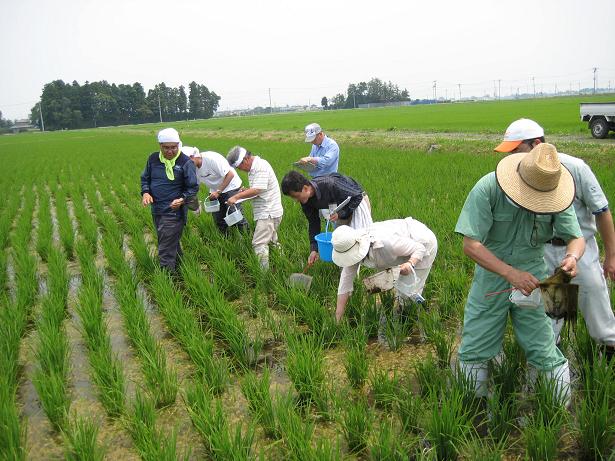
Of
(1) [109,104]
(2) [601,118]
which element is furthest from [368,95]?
(2) [601,118]

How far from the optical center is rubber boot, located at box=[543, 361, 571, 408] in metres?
1.90

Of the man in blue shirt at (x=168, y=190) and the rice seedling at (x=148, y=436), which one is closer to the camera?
the rice seedling at (x=148, y=436)

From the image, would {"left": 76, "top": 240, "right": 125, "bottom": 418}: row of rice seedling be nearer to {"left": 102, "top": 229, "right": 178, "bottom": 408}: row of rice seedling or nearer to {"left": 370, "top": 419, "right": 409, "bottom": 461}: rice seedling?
{"left": 102, "top": 229, "right": 178, "bottom": 408}: row of rice seedling

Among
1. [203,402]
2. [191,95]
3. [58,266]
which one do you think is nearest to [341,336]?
[203,402]

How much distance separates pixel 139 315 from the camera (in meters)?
3.10

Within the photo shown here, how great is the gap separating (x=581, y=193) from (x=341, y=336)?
4.83 feet

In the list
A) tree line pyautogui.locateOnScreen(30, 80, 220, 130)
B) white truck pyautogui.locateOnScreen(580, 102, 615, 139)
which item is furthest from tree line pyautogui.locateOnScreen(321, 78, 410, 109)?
white truck pyautogui.locateOnScreen(580, 102, 615, 139)

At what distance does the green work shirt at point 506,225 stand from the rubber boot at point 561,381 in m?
0.45

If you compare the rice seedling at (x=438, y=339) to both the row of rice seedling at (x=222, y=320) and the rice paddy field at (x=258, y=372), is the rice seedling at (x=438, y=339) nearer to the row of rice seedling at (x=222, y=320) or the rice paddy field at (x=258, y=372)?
the rice paddy field at (x=258, y=372)

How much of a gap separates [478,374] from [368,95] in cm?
7839

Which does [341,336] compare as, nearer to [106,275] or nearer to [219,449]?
[219,449]

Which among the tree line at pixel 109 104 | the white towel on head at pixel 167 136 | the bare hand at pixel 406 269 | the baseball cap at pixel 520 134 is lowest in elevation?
the bare hand at pixel 406 269

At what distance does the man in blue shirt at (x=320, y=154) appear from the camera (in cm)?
478


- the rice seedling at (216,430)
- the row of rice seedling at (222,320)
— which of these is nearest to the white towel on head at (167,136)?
the row of rice seedling at (222,320)
